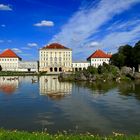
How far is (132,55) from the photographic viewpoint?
314 ft

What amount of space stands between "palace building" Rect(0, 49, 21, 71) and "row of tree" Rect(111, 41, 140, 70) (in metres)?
72.4

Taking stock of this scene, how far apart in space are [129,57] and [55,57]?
71.9m

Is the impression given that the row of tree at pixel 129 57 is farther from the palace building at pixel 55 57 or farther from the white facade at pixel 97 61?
the palace building at pixel 55 57

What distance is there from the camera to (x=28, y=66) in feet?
548

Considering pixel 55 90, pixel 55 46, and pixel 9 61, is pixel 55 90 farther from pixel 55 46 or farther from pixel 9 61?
pixel 9 61

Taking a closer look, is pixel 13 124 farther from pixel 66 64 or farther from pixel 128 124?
pixel 66 64

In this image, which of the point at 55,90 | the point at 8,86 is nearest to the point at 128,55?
the point at 8,86

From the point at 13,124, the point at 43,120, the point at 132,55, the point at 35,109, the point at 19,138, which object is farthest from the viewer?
the point at 132,55

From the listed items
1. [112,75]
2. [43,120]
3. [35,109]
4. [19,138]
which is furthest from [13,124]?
[112,75]

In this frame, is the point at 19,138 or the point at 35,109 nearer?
the point at 19,138

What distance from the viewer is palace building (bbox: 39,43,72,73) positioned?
542 ft

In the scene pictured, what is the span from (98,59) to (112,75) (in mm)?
97001

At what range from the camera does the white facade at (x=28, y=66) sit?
167m

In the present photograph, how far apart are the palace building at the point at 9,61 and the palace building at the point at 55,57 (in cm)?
1317
